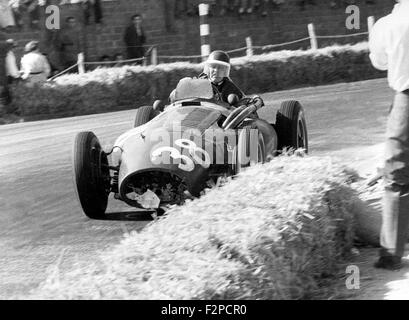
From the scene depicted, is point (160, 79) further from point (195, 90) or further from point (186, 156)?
point (186, 156)

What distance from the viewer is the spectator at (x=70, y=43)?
18.4m

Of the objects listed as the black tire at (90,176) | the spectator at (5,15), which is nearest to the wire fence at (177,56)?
the spectator at (5,15)

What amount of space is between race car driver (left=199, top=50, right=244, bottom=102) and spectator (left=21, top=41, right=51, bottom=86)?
7921mm

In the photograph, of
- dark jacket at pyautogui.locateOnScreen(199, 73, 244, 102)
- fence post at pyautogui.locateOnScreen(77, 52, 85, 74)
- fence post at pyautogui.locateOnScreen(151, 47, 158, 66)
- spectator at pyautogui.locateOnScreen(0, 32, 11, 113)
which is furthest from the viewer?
fence post at pyautogui.locateOnScreen(151, 47, 158, 66)

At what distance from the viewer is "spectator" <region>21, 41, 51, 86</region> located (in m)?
16.1

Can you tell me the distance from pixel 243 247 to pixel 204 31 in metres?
16.6

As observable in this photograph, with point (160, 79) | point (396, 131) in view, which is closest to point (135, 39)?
point (160, 79)

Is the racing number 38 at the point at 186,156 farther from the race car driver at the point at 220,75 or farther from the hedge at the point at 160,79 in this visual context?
the hedge at the point at 160,79

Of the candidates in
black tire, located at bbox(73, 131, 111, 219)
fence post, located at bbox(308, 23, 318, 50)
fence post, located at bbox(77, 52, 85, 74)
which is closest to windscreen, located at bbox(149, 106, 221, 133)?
black tire, located at bbox(73, 131, 111, 219)

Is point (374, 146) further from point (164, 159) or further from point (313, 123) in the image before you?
point (164, 159)

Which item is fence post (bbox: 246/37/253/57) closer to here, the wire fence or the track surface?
the wire fence

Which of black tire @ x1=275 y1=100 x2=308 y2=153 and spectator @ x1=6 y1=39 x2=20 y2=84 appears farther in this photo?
spectator @ x1=6 y1=39 x2=20 y2=84

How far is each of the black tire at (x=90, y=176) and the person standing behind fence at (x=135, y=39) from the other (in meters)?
11.7
